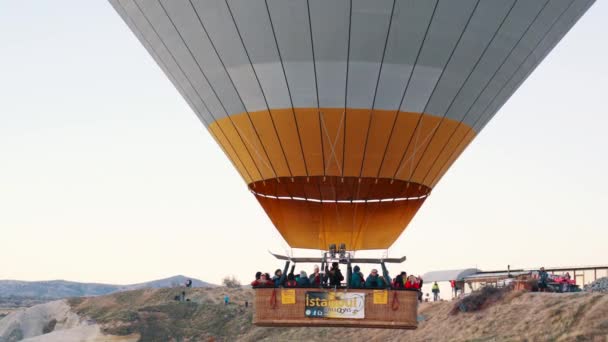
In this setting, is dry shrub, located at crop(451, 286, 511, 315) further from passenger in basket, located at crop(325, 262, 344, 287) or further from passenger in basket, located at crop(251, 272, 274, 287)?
passenger in basket, located at crop(251, 272, 274, 287)

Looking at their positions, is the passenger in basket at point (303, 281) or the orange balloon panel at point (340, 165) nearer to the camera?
the passenger in basket at point (303, 281)

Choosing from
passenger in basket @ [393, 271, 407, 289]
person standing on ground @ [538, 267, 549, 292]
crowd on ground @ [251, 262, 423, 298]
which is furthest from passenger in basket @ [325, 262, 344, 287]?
person standing on ground @ [538, 267, 549, 292]

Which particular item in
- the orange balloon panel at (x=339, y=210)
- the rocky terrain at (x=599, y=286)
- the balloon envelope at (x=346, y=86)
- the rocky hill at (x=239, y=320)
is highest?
the balloon envelope at (x=346, y=86)

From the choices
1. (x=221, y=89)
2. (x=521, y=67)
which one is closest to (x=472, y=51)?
(x=521, y=67)

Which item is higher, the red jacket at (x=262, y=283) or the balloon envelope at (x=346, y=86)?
the balloon envelope at (x=346, y=86)

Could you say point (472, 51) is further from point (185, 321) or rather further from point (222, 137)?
point (185, 321)

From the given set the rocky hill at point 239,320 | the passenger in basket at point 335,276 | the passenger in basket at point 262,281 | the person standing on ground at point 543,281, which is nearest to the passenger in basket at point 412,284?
the passenger in basket at point 335,276

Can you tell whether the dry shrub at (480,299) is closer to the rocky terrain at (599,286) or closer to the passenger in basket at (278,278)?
the rocky terrain at (599,286)

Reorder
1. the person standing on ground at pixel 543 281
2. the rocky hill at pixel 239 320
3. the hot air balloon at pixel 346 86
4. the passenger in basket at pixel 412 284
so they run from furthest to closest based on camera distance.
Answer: the person standing on ground at pixel 543 281 → the rocky hill at pixel 239 320 → the passenger in basket at pixel 412 284 → the hot air balloon at pixel 346 86
